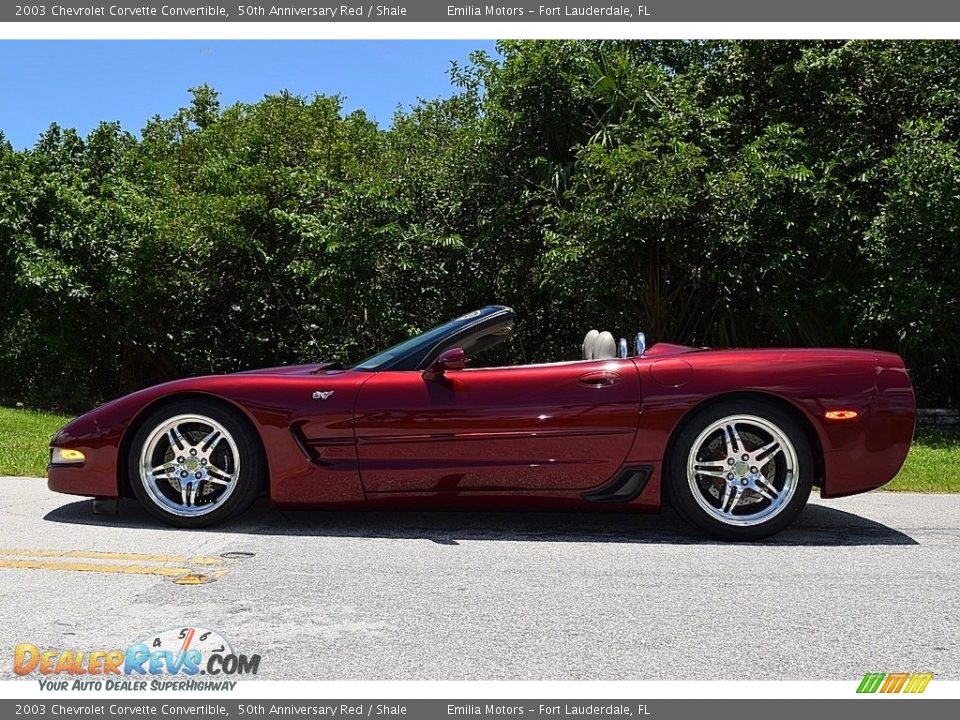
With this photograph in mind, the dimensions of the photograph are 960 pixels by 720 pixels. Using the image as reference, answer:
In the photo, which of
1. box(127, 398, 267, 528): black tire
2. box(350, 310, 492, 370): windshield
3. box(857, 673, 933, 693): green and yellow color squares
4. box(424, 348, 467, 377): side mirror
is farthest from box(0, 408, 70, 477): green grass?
box(857, 673, 933, 693): green and yellow color squares

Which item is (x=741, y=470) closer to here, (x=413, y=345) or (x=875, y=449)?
(x=875, y=449)

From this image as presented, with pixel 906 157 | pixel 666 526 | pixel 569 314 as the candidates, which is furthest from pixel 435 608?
pixel 569 314

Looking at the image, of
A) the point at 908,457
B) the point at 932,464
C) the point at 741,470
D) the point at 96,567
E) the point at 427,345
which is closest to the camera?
the point at 96,567

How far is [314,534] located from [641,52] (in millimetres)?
12130

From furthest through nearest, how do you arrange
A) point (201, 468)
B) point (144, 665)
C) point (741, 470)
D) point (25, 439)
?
1. point (25, 439)
2. point (201, 468)
3. point (741, 470)
4. point (144, 665)

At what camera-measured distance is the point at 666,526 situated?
5414 millimetres

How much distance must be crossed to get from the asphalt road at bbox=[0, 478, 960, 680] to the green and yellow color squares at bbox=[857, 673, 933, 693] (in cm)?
5

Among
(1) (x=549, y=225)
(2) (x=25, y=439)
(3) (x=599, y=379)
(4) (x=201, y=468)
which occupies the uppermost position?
(1) (x=549, y=225)

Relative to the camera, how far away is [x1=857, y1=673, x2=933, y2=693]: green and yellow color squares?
9.58 feet

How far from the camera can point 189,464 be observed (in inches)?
206

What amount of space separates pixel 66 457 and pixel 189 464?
73cm

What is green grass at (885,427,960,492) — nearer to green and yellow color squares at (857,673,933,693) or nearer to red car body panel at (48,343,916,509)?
red car body panel at (48,343,916,509)

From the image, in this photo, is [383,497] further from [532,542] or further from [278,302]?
[278,302]

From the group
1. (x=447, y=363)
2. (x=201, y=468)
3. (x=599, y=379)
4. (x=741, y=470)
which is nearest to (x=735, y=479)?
(x=741, y=470)
